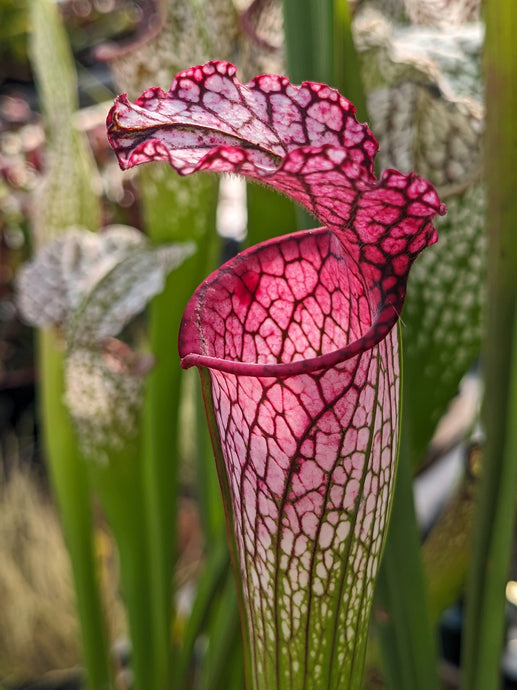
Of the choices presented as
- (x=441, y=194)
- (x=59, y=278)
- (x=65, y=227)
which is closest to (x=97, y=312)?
(x=59, y=278)

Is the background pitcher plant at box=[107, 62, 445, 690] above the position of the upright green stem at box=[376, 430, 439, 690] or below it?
above

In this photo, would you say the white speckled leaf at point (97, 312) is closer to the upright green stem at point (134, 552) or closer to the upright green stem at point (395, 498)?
the upright green stem at point (134, 552)

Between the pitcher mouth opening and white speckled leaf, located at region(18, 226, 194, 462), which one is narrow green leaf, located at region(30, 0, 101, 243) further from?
the pitcher mouth opening

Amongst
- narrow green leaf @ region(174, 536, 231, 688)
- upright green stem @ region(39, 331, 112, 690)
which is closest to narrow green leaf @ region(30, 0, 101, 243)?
upright green stem @ region(39, 331, 112, 690)

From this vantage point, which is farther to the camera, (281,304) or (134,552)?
(134,552)

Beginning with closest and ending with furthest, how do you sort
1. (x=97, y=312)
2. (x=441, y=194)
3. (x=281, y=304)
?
(x=281, y=304)
(x=441, y=194)
(x=97, y=312)

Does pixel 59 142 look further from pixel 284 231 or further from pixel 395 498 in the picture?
pixel 395 498
